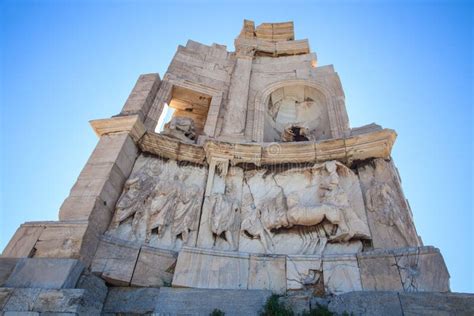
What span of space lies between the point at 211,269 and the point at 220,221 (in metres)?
1.07

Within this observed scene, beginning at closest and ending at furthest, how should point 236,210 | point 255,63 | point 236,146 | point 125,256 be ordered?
point 125,256, point 236,210, point 236,146, point 255,63

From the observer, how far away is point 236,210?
20.6ft

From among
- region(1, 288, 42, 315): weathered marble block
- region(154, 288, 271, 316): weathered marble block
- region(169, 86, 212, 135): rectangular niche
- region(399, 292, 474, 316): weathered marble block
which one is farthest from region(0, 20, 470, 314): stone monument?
region(169, 86, 212, 135): rectangular niche

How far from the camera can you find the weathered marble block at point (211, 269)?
192 inches

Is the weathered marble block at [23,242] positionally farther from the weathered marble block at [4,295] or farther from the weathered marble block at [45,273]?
the weathered marble block at [4,295]

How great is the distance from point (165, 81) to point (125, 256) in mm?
5717

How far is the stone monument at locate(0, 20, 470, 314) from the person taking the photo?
15.3 ft

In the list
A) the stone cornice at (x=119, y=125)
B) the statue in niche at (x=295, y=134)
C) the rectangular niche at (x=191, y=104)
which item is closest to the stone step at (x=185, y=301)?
the stone cornice at (x=119, y=125)

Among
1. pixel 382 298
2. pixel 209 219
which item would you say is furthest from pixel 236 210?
pixel 382 298

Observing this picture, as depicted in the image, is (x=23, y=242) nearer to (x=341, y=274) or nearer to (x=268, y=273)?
(x=268, y=273)

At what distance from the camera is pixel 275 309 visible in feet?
13.8

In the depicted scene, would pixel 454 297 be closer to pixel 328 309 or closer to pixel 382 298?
pixel 382 298

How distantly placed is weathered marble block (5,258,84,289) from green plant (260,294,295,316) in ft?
9.09

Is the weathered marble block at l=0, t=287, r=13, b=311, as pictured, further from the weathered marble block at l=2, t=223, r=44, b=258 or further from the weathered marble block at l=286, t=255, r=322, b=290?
the weathered marble block at l=286, t=255, r=322, b=290
